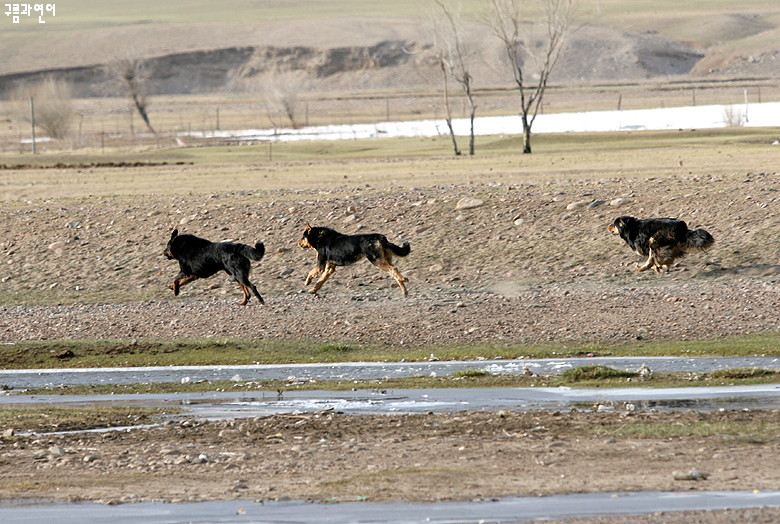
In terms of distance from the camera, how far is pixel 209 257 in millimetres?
21297

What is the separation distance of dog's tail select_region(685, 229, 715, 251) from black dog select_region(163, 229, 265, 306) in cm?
737

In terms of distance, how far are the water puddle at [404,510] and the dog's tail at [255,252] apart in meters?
10.7

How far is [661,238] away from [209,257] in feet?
25.8

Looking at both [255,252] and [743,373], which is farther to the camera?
[255,252]

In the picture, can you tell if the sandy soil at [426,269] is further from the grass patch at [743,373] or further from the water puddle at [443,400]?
the water puddle at [443,400]

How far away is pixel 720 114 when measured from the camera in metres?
77.8

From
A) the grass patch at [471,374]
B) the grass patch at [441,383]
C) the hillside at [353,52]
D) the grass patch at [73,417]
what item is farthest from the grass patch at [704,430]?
the hillside at [353,52]

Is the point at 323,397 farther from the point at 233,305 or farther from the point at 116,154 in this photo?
the point at 116,154

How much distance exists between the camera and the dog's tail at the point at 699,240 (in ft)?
70.5

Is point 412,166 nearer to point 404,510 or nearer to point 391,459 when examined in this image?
point 391,459

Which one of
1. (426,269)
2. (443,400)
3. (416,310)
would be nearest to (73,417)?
(443,400)

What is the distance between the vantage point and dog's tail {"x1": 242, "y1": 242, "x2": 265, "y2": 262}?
20.3m

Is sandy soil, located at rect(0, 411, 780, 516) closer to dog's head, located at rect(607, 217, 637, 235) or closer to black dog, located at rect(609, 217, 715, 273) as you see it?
black dog, located at rect(609, 217, 715, 273)

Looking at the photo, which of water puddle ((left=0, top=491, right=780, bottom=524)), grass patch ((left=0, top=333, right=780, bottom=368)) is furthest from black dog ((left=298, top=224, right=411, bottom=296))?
water puddle ((left=0, top=491, right=780, bottom=524))
